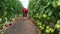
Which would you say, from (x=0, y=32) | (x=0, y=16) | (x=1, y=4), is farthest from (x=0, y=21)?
(x=0, y=32)

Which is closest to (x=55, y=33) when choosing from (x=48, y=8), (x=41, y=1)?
(x=48, y=8)

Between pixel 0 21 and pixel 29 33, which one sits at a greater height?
pixel 0 21

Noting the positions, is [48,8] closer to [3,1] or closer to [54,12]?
[54,12]

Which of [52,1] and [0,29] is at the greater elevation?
[52,1]

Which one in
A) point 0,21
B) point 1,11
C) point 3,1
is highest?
point 3,1

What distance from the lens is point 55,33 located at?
229cm

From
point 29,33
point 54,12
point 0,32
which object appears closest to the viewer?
point 54,12

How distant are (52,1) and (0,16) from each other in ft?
4.40

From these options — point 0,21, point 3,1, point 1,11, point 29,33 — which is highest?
point 3,1

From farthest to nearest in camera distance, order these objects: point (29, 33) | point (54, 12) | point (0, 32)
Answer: point (29, 33) → point (0, 32) → point (54, 12)

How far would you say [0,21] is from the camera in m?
3.00

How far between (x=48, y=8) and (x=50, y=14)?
143 mm

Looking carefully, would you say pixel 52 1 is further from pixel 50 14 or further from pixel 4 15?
pixel 4 15

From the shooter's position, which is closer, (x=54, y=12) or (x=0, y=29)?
(x=54, y=12)
